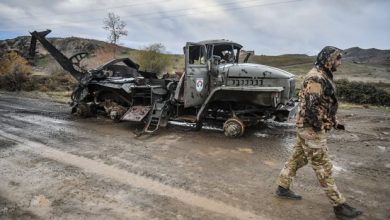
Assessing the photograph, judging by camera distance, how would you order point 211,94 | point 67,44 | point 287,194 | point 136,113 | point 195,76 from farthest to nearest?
point 67,44 → point 136,113 → point 195,76 → point 211,94 → point 287,194

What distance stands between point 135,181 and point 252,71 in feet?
14.5

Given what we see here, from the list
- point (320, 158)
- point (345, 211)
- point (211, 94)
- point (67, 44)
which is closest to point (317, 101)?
point (320, 158)

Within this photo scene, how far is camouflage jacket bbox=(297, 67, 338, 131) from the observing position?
4980mm

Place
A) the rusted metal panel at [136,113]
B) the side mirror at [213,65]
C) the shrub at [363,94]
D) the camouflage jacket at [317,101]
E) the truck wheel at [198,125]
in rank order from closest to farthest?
the camouflage jacket at [317,101], the side mirror at [213,65], the truck wheel at [198,125], the rusted metal panel at [136,113], the shrub at [363,94]

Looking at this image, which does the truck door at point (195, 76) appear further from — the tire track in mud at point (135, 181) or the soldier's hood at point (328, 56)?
the soldier's hood at point (328, 56)

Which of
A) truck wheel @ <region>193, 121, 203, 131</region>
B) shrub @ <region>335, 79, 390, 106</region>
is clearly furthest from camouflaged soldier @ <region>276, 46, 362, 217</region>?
shrub @ <region>335, 79, 390, 106</region>

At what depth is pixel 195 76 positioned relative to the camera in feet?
32.8

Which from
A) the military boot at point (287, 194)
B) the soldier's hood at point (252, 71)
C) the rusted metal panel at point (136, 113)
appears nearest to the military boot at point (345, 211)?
the military boot at point (287, 194)

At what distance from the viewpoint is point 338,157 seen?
7902mm

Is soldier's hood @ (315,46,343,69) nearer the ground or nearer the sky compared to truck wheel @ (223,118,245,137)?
nearer the sky

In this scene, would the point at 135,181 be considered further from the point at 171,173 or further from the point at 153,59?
the point at 153,59

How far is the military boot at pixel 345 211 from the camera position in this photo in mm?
4848

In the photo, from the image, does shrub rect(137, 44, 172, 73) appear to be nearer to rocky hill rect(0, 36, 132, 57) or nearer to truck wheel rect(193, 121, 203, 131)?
rocky hill rect(0, 36, 132, 57)

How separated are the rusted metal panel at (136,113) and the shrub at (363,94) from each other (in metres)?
11.1
